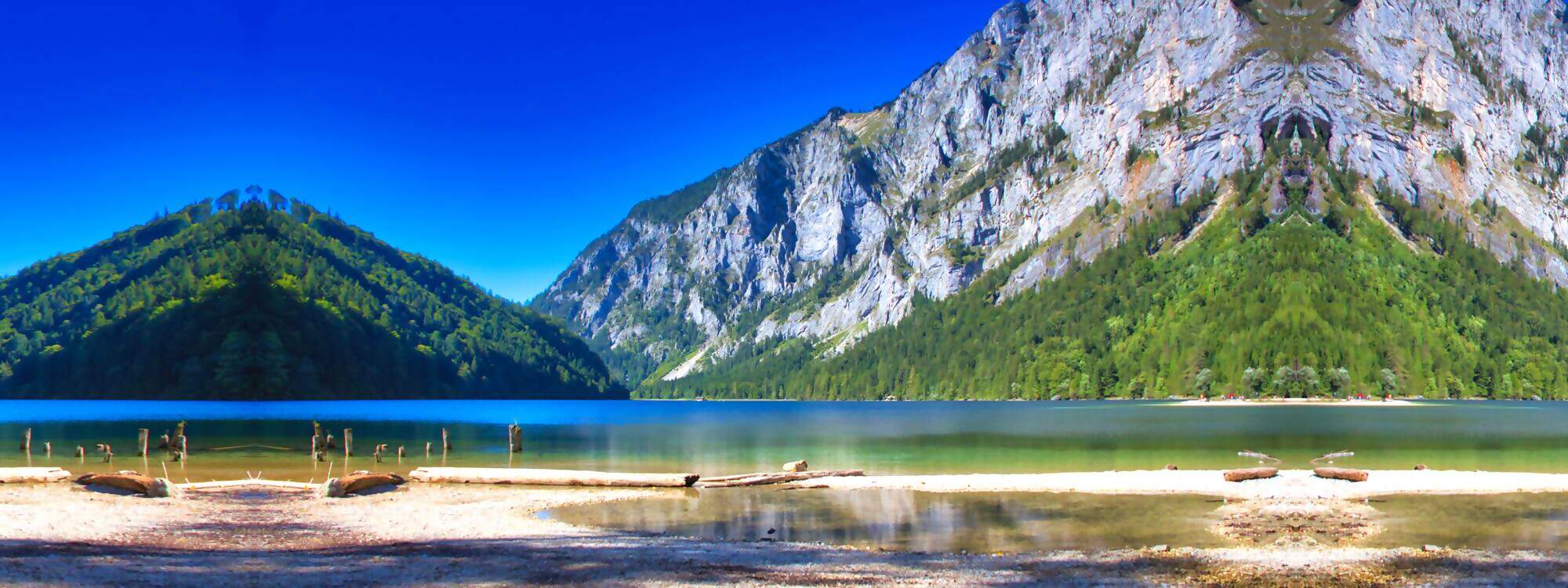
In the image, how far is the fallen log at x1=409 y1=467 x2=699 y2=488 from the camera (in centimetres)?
3934

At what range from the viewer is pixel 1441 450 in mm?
60562

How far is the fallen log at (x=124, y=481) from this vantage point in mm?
34156

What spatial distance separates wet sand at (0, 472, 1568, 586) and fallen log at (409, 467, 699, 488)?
8.12 m

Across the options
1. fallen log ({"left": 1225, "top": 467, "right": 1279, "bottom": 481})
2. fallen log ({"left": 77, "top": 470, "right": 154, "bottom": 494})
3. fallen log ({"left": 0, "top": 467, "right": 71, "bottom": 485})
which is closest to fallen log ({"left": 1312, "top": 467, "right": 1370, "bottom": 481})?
fallen log ({"left": 1225, "top": 467, "right": 1279, "bottom": 481})

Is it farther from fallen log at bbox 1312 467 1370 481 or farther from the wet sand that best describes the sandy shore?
the wet sand

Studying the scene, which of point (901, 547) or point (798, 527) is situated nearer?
point (901, 547)

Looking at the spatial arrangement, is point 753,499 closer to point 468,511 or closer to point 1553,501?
point 468,511

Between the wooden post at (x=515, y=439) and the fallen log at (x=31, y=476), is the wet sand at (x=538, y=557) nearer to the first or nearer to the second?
the fallen log at (x=31, y=476)

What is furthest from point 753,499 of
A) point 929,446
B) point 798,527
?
point 929,446

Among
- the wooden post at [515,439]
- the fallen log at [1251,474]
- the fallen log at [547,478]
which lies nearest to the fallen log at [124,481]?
the fallen log at [547,478]

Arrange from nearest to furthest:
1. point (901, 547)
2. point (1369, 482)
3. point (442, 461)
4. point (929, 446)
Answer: point (901, 547) < point (1369, 482) < point (442, 461) < point (929, 446)

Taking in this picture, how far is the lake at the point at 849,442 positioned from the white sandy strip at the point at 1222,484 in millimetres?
6514

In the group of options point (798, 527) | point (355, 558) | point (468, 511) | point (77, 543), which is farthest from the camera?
point (468, 511)

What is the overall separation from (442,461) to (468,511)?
2825 centimetres
